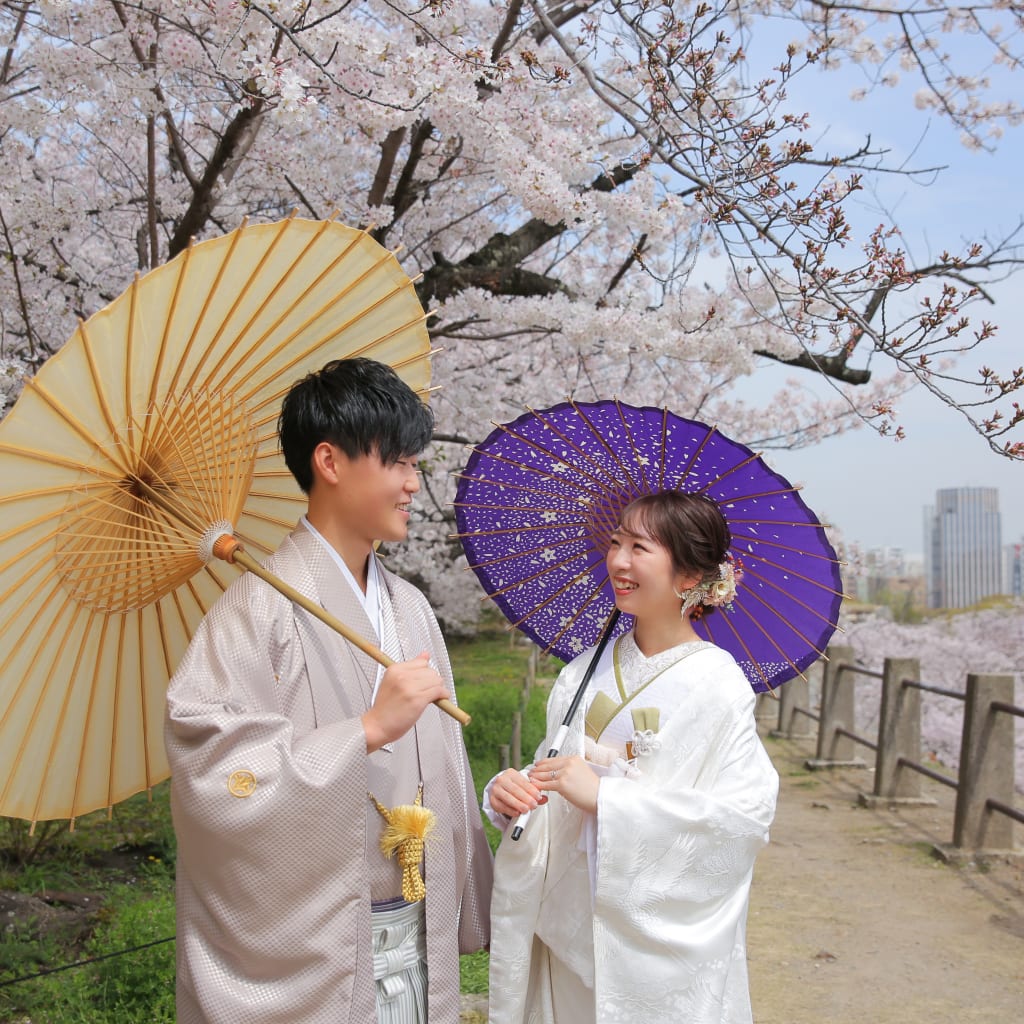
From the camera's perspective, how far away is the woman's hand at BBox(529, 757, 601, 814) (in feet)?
7.38

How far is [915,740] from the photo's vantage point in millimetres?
8289

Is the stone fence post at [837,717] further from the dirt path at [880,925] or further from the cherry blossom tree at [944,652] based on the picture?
the cherry blossom tree at [944,652]

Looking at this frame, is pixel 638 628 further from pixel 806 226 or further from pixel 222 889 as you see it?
pixel 806 226

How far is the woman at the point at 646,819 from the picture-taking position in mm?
2232

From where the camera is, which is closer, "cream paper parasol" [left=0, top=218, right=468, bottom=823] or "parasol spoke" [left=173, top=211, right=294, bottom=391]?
"cream paper parasol" [left=0, top=218, right=468, bottom=823]

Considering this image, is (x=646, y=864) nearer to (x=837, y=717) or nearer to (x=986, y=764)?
(x=986, y=764)

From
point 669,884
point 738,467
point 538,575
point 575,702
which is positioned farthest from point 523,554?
point 669,884

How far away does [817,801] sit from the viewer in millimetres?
8594

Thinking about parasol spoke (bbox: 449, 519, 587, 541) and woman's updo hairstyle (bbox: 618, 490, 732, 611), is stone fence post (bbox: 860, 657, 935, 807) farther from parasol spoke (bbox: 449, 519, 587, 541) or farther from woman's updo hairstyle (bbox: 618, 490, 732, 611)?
woman's updo hairstyle (bbox: 618, 490, 732, 611)

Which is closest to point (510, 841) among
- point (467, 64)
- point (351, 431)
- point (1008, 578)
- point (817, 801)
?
point (351, 431)

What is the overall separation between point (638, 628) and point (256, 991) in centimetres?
116

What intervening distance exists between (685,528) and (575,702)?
49cm

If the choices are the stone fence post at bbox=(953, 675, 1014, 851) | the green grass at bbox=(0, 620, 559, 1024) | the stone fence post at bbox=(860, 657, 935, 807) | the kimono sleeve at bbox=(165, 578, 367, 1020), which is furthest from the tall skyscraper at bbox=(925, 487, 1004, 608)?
the kimono sleeve at bbox=(165, 578, 367, 1020)

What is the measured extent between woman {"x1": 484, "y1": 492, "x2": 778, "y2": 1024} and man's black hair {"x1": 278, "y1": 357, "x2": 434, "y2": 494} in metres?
0.58
